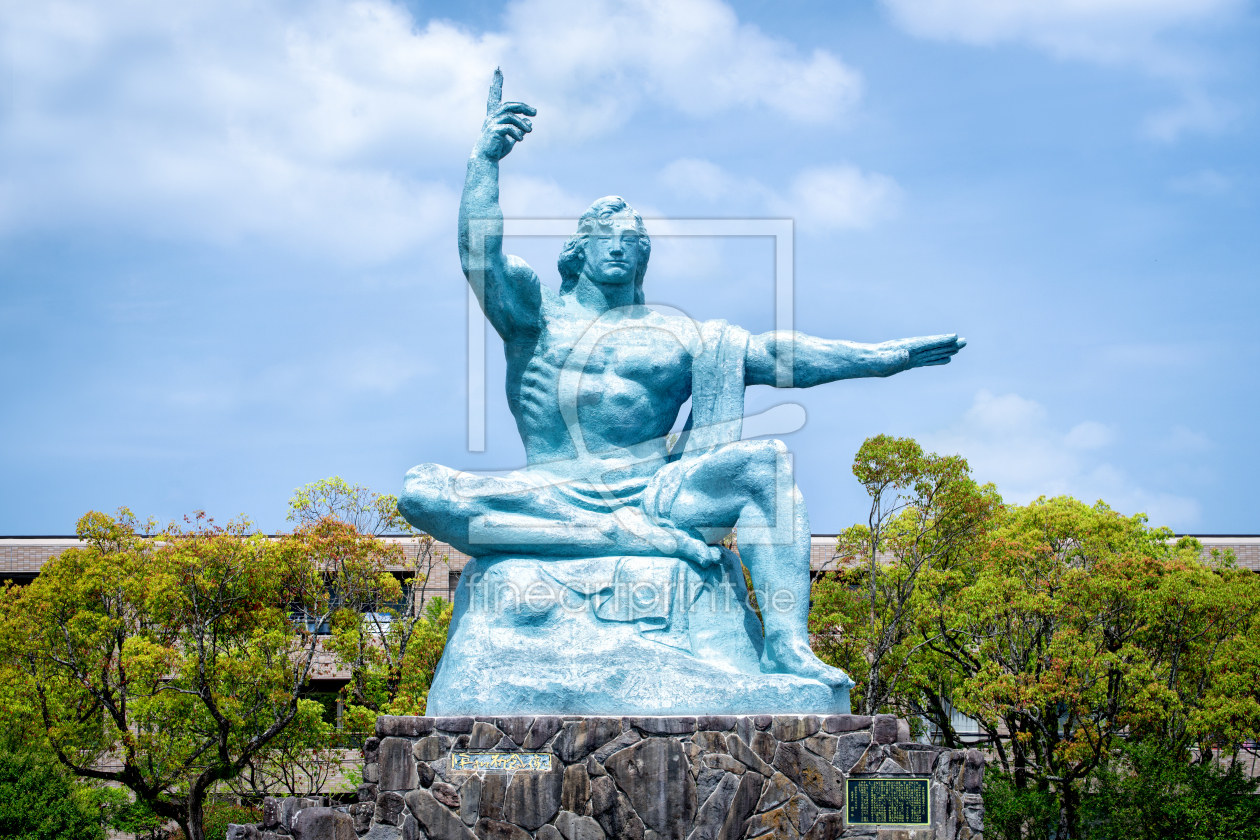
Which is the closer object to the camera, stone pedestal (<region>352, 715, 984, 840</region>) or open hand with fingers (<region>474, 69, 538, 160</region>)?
stone pedestal (<region>352, 715, 984, 840</region>)

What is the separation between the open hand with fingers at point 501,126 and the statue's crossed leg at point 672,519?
2.00 metres

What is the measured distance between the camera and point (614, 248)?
8.31 meters

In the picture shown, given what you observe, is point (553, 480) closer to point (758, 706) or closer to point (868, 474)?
point (758, 706)

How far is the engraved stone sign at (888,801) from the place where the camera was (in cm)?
660

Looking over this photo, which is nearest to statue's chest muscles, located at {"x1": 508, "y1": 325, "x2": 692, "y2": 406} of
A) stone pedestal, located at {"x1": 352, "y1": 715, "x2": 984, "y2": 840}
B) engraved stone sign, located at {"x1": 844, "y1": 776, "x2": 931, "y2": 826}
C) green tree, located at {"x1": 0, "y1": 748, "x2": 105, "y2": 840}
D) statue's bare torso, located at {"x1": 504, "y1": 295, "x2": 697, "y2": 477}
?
statue's bare torso, located at {"x1": 504, "y1": 295, "x2": 697, "y2": 477}

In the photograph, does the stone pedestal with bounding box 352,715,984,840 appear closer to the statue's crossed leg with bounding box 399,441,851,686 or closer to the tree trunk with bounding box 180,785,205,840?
the statue's crossed leg with bounding box 399,441,851,686

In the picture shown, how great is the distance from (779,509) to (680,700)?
54.1 inches

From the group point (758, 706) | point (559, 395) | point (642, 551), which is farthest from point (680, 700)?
point (559, 395)

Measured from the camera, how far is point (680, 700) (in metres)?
6.79

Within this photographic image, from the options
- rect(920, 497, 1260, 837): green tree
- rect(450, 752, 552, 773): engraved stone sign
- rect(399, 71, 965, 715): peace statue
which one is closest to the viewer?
rect(450, 752, 552, 773): engraved stone sign

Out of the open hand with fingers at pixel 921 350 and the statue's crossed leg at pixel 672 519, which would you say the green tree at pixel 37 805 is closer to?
the statue's crossed leg at pixel 672 519

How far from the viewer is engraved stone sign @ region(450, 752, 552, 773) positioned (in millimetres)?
6539

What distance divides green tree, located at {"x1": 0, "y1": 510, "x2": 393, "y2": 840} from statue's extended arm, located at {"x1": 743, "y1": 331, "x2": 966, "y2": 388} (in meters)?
9.27

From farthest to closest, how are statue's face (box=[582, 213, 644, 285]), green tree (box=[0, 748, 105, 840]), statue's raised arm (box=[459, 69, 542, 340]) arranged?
green tree (box=[0, 748, 105, 840]) → statue's face (box=[582, 213, 644, 285]) → statue's raised arm (box=[459, 69, 542, 340])
